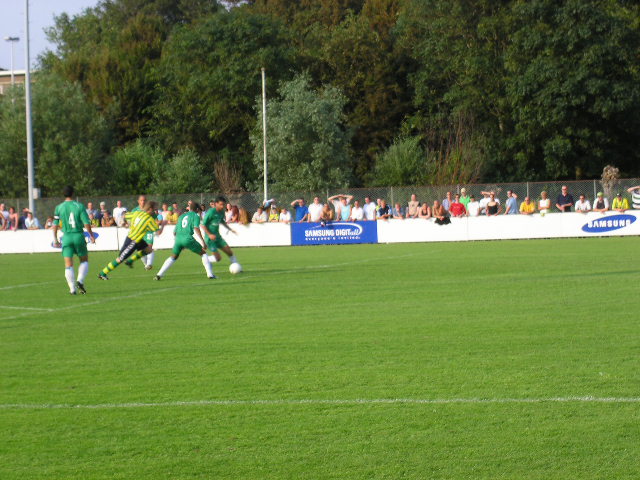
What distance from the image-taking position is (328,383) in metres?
8.28

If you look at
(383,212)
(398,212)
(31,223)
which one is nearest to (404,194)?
(398,212)

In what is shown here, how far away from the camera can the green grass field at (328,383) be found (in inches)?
237

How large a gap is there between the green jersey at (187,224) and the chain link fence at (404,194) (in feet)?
66.8

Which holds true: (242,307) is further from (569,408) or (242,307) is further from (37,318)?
(569,408)

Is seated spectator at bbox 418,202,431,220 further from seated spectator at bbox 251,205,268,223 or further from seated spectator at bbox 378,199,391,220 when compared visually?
seated spectator at bbox 251,205,268,223

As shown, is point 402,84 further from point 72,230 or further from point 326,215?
point 72,230

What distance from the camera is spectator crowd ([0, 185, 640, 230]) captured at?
3612 cm

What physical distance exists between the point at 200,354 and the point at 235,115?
180ft

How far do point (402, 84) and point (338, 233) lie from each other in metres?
30.2

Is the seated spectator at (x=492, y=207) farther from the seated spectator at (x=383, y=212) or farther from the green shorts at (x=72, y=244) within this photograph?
the green shorts at (x=72, y=244)

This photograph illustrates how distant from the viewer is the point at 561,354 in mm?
9352

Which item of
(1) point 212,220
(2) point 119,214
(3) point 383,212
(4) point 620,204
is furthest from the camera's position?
(2) point 119,214

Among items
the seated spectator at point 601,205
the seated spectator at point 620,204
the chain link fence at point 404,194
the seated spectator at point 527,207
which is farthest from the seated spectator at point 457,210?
the seated spectator at point 620,204

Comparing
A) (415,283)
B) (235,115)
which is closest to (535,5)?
(235,115)
